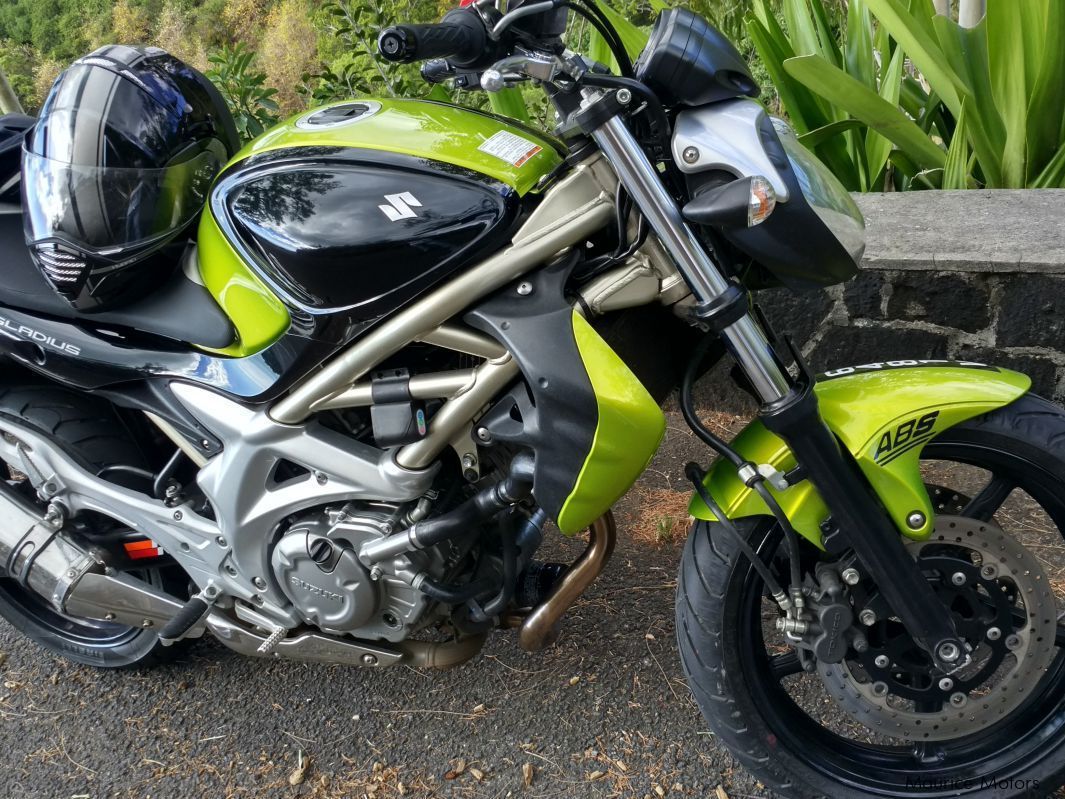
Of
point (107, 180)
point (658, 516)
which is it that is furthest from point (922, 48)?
point (107, 180)

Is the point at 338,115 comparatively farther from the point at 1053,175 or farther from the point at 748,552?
the point at 1053,175

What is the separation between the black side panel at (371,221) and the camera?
1.46 m

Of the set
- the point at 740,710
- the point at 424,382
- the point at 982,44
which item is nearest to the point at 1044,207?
the point at 982,44

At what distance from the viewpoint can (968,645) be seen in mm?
1614

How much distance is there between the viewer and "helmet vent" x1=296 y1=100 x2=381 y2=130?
1.57 meters

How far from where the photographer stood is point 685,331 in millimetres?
1724

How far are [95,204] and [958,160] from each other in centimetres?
275

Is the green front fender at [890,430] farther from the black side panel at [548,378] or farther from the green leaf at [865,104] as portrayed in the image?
the green leaf at [865,104]

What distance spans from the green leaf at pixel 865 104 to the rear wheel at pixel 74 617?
215 cm

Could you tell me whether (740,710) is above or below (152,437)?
below

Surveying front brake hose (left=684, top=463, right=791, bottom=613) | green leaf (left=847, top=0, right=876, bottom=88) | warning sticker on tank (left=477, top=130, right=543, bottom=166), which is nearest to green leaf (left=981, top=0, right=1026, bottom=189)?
green leaf (left=847, top=0, right=876, bottom=88)

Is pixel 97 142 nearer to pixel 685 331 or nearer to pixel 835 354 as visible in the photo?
pixel 685 331

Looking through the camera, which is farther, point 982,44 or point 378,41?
point 982,44

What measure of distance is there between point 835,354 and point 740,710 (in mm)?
1425
